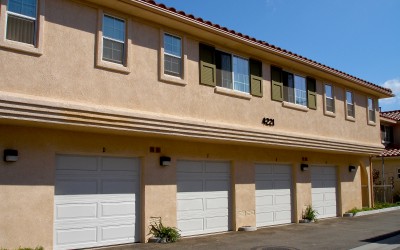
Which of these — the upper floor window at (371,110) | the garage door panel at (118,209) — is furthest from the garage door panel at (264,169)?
the upper floor window at (371,110)

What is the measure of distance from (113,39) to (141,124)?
2239 mm

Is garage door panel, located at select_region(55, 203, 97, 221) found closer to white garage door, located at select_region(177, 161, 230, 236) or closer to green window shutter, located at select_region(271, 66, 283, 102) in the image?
white garage door, located at select_region(177, 161, 230, 236)

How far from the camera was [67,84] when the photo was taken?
9.85m

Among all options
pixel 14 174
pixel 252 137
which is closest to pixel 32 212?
pixel 14 174

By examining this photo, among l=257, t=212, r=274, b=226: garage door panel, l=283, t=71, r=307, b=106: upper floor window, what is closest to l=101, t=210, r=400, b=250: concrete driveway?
l=257, t=212, r=274, b=226: garage door panel

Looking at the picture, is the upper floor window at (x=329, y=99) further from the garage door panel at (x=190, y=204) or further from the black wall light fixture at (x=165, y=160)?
the black wall light fixture at (x=165, y=160)

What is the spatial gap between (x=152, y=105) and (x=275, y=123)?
5495mm

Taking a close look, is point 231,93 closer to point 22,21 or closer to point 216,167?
point 216,167

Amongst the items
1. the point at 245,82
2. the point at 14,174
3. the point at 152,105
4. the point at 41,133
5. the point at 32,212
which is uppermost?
the point at 245,82

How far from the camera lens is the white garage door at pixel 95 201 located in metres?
10.4

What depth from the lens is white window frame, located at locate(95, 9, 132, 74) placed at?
414 inches

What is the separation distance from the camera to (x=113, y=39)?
35.9 ft

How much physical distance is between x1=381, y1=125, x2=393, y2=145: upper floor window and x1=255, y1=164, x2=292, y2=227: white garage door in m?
16.4

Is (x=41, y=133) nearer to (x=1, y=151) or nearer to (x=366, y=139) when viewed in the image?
(x=1, y=151)
